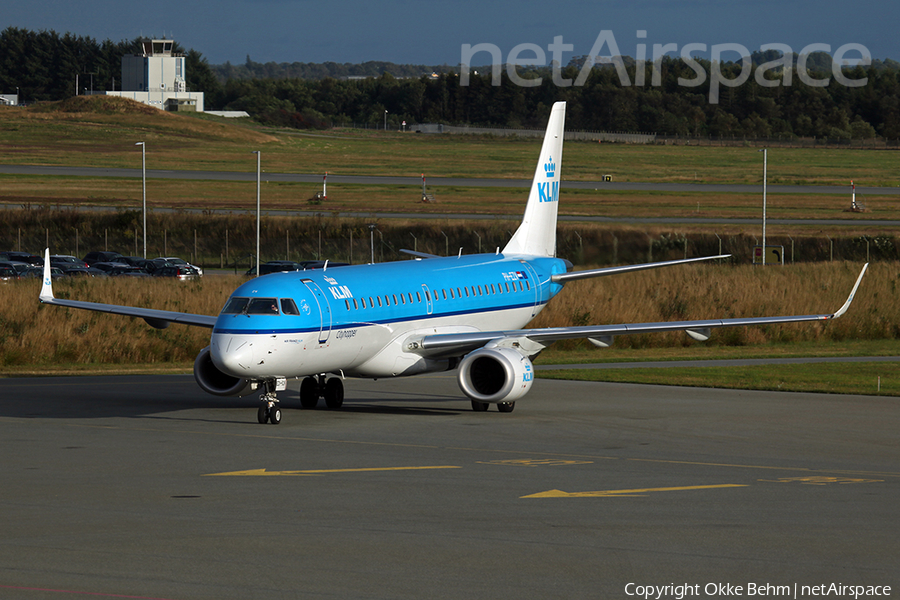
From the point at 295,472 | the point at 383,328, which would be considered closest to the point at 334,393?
the point at 383,328

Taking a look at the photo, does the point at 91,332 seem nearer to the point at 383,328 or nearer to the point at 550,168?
the point at 550,168

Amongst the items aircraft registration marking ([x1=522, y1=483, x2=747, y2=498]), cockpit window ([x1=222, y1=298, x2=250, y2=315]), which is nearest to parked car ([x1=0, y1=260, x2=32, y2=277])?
cockpit window ([x1=222, y1=298, x2=250, y2=315])

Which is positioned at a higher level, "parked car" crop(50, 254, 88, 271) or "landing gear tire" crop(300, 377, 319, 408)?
"parked car" crop(50, 254, 88, 271)

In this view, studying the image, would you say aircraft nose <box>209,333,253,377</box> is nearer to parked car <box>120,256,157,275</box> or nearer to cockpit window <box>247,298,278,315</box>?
cockpit window <box>247,298,278,315</box>

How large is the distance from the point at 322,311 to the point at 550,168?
16458mm

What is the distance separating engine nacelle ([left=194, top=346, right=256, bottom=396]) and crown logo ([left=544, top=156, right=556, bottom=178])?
16609 mm

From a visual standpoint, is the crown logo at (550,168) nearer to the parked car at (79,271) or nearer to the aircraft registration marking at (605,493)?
the aircraft registration marking at (605,493)

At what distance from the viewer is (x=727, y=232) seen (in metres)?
90.1

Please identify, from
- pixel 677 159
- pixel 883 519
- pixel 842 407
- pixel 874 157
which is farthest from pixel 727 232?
pixel 874 157

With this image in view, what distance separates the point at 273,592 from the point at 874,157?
194m

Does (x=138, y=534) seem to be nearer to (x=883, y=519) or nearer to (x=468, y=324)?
(x=883, y=519)

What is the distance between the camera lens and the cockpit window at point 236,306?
29.2 metres

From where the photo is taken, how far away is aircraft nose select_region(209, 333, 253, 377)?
28141mm

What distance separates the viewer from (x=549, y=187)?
145ft
